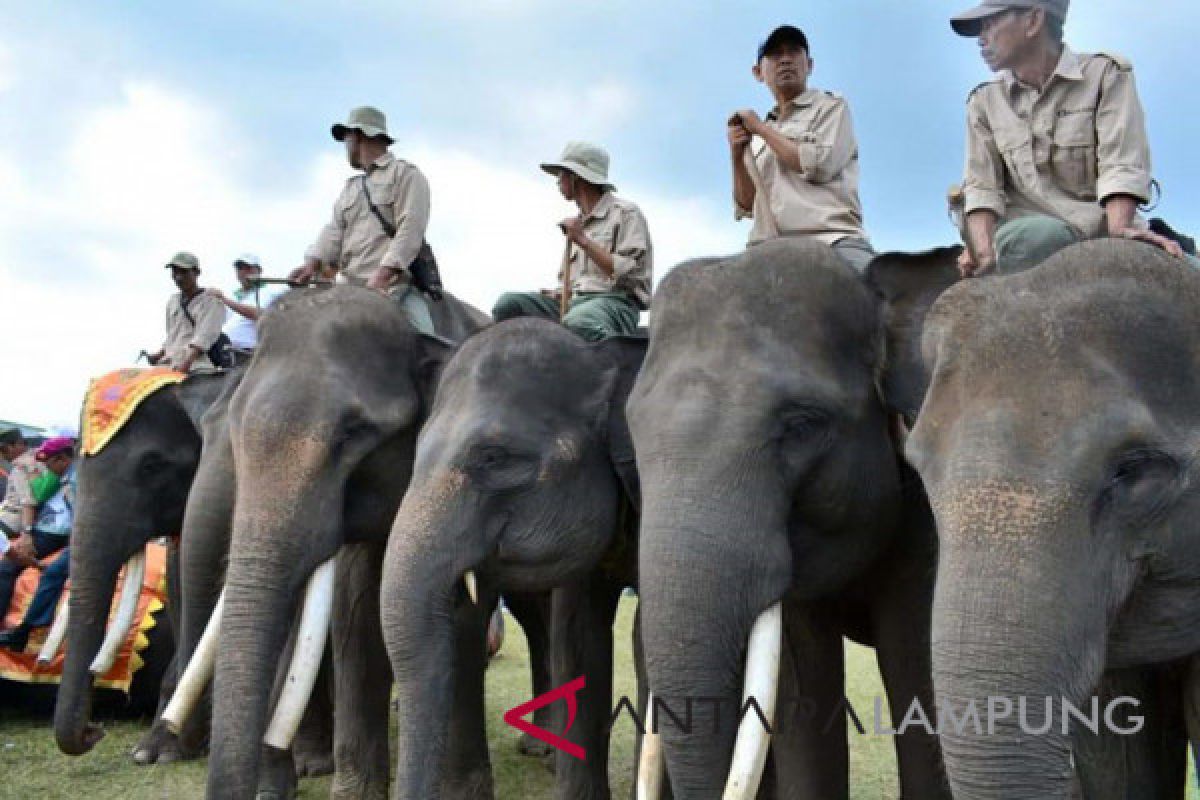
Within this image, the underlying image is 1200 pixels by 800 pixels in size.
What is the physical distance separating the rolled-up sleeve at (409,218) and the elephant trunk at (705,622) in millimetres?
3310

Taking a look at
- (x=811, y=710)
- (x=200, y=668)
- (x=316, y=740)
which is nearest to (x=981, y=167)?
(x=811, y=710)

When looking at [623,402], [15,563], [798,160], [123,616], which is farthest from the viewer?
[15,563]

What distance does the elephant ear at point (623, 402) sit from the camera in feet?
15.1

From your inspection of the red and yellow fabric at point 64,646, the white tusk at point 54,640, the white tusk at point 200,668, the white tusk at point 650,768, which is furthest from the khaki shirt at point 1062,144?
the white tusk at point 54,640

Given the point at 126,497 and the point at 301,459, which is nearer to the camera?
the point at 301,459

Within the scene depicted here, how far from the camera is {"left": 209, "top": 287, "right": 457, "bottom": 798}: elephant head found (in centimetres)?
456

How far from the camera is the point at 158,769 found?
664cm

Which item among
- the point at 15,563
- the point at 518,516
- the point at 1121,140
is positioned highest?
the point at 1121,140

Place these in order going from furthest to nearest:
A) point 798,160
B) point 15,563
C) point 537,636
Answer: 1. point 15,563
2. point 537,636
3. point 798,160

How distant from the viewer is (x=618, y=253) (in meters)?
6.13

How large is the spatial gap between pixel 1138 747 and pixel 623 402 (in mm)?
1999

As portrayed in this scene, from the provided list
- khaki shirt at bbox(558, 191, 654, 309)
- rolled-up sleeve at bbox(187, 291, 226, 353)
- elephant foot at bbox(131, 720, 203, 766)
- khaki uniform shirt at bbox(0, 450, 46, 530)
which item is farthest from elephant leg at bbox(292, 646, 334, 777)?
rolled-up sleeve at bbox(187, 291, 226, 353)

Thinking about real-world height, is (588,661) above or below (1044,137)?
below

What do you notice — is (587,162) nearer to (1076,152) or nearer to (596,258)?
(596,258)
